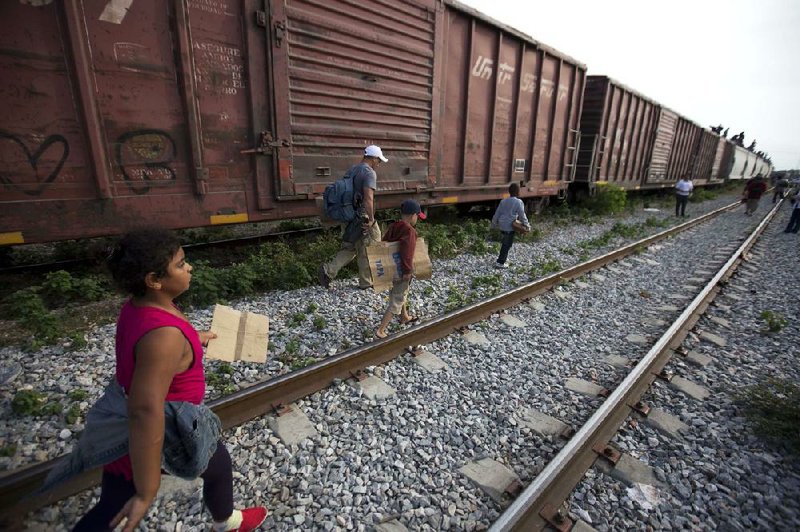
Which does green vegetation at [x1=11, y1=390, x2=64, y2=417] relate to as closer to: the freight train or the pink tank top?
the pink tank top

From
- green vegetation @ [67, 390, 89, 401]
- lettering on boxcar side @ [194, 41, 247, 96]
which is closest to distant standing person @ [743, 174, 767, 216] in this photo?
lettering on boxcar side @ [194, 41, 247, 96]

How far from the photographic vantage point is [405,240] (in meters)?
3.76

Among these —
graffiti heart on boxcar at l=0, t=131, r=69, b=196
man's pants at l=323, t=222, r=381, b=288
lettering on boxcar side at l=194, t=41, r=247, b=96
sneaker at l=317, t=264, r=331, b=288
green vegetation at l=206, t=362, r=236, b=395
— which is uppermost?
lettering on boxcar side at l=194, t=41, r=247, b=96

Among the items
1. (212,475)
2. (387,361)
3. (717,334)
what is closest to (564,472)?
(387,361)

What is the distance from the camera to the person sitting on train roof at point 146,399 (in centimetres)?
122

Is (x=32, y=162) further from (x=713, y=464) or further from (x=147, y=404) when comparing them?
(x=713, y=464)

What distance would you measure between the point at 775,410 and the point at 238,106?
6.04 metres

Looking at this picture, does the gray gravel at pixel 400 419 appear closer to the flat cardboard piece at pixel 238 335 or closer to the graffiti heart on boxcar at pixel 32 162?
the flat cardboard piece at pixel 238 335

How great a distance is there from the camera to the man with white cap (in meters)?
4.55

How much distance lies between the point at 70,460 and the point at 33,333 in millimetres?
3039

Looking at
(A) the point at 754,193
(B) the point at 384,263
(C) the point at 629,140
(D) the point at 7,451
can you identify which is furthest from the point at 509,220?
(A) the point at 754,193

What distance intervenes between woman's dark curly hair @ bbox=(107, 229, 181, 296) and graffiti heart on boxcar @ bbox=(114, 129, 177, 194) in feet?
11.7

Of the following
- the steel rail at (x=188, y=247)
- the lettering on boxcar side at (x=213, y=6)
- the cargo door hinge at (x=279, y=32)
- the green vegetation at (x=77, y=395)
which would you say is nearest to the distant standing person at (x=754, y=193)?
the steel rail at (x=188, y=247)

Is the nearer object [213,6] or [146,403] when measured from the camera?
[146,403]
